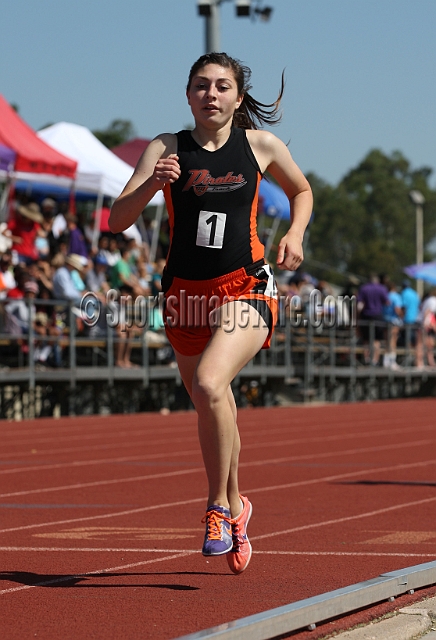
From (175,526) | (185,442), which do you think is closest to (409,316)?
(185,442)

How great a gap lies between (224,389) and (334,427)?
12322mm

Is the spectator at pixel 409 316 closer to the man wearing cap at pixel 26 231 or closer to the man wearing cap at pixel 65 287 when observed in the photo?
the man wearing cap at pixel 26 231

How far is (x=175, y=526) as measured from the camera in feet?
22.6

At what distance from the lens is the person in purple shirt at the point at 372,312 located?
83.1ft

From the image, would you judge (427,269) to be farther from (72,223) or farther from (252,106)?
(252,106)

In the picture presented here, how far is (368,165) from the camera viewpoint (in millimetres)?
115375

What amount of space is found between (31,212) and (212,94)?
14.1 metres

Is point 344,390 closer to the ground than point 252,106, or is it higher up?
closer to the ground

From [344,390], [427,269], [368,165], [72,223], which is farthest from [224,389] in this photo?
[368,165]

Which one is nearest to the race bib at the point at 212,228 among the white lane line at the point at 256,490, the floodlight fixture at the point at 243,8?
the white lane line at the point at 256,490

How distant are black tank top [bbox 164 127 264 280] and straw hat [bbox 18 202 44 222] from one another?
13807 millimetres

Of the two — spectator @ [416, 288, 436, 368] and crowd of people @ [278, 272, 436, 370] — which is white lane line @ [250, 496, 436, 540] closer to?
crowd of people @ [278, 272, 436, 370]

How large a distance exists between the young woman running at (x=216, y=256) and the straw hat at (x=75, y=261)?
41.3 feet

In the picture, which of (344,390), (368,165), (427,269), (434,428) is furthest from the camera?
(368,165)
